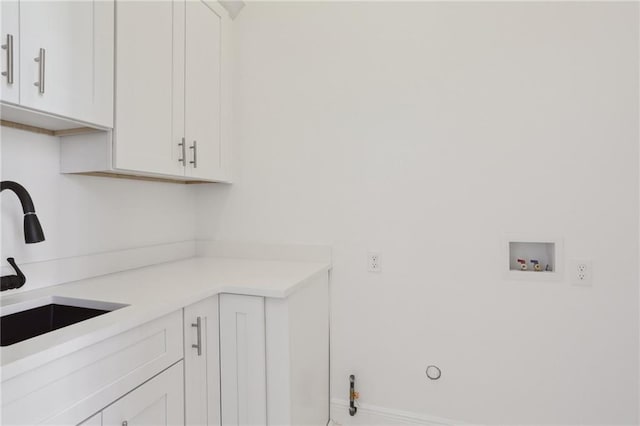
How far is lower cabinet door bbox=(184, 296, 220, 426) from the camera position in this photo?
47.9 inches

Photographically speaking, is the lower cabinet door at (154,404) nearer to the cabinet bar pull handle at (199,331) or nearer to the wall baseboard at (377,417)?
the cabinet bar pull handle at (199,331)

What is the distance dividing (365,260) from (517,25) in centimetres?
133

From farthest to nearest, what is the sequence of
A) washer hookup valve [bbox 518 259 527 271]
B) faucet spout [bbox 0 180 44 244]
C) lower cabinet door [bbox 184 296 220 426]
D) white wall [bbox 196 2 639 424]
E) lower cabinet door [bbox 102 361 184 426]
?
washer hookup valve [bbox 518 259 527 271] → white wall [bbox 196 2 639 424] → lower cabinet door [bbox 184 296 220 426] → faucet spout [bbox 0 180 44 244] → lower cabinet door [bbox 102 361 184 426]

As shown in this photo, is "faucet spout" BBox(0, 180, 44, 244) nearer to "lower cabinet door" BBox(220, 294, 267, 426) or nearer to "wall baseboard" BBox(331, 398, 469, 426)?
"lower cabinet door" BBox(220, 294, 267, 426)

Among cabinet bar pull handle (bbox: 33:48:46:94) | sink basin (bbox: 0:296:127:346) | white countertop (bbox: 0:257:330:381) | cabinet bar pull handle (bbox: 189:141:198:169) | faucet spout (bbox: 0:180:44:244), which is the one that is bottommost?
sink basin (bbox: 0:296:127:346)

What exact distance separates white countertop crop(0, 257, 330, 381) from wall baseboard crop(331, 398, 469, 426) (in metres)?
0.75

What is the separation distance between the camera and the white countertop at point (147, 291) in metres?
0.79

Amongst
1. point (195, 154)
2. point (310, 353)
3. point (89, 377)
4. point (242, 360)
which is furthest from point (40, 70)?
point (310, 353)

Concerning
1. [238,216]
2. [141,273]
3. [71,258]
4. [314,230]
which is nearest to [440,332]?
[314,230]

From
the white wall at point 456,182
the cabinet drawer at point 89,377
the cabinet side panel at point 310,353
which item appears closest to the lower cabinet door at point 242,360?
the cabinet side panel at point 310,353

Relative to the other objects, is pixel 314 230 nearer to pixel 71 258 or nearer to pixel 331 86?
pixel 331 86

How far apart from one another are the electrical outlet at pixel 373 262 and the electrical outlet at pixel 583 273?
871mm

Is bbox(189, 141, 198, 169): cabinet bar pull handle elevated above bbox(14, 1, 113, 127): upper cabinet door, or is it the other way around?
bbox(14, 1, 113, 127): upper cabinet door

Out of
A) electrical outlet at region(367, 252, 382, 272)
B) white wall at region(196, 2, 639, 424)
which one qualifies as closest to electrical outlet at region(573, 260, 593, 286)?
white wall at region(196, 2, 639, 424)
